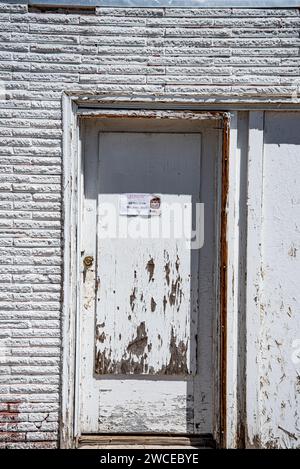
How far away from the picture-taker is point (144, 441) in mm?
3355

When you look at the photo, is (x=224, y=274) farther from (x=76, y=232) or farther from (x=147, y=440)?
(x=147, y=440)

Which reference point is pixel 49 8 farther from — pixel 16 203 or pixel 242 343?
pixel 242 343

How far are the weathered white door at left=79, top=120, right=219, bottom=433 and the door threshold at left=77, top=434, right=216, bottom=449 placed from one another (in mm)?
44

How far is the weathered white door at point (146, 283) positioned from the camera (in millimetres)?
3359

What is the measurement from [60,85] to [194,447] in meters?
2.52

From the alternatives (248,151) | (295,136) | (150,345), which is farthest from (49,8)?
(150,345)

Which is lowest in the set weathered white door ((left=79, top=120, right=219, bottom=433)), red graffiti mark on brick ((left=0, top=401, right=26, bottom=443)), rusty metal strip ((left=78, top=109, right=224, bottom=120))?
red graffiti mark on brick ((left=0, top=401, right=26, bottom=443))

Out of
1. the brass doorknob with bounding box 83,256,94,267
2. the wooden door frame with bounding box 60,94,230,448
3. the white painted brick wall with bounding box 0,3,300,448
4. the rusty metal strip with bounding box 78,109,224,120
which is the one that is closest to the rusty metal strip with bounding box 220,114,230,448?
the wooden door frame with bounding box 60,94,230,448

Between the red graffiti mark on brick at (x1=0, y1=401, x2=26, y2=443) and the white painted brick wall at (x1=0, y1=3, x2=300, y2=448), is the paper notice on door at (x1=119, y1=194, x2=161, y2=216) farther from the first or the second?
the red graffiti mark on brick at (x1=0, y1=401, x2=26, y2=443)

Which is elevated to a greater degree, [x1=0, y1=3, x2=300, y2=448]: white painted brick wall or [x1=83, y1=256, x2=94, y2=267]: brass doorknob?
[x1=0, y1=3, x2=300, y2=448]: white painted brick wall

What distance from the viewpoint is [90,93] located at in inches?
125

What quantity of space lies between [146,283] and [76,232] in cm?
58

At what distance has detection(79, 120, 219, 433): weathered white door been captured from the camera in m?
3.36

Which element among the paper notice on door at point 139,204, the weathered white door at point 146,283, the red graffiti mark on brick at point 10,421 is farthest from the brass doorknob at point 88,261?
the red graffiti mark on brick at point 10,421
